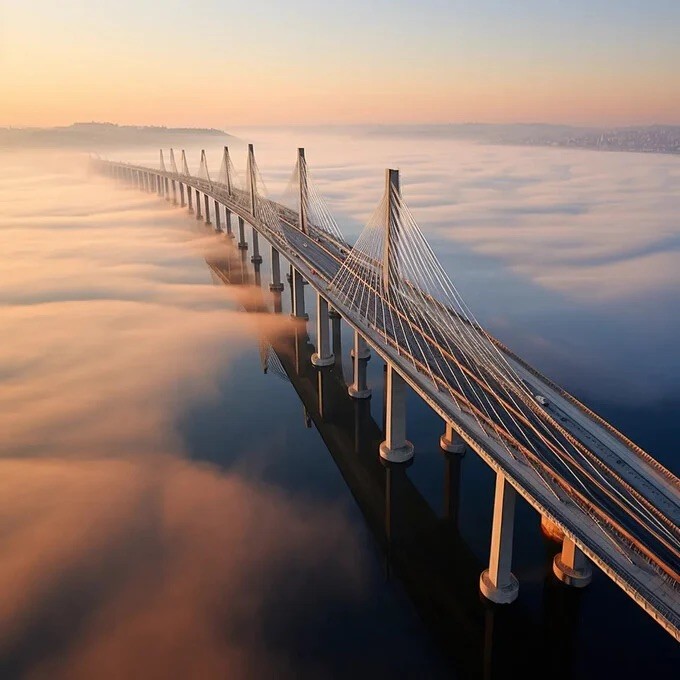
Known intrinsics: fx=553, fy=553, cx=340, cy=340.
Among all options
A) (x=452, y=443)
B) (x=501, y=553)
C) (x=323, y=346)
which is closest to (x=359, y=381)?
(x=323, y=346)

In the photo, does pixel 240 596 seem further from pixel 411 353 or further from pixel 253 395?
pixel 253 395

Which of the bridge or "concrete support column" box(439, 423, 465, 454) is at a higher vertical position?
the bridge

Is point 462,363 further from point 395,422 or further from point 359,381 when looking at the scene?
point 359,381

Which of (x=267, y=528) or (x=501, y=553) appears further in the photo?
(x=267, y=528)

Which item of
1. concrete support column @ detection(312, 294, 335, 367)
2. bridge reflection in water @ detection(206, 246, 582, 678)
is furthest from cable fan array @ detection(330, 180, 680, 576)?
bridge reflection in water @ detection(206, 246, 582, 678)

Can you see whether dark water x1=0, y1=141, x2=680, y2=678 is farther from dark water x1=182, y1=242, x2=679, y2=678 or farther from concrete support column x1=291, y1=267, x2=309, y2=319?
concrete support column x1=291, y1=267, x2=309, y2=319

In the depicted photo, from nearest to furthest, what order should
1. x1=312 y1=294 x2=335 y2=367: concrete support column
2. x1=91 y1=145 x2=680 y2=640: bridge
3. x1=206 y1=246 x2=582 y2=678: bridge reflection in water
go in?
x1=91 y1=145 x2=680 y2=640: bridge, x1=206 y1=246 x2=582 y2=678: bridge reflection in water, x1=312 y1=294 x2=335 y2=367: concrete support column
